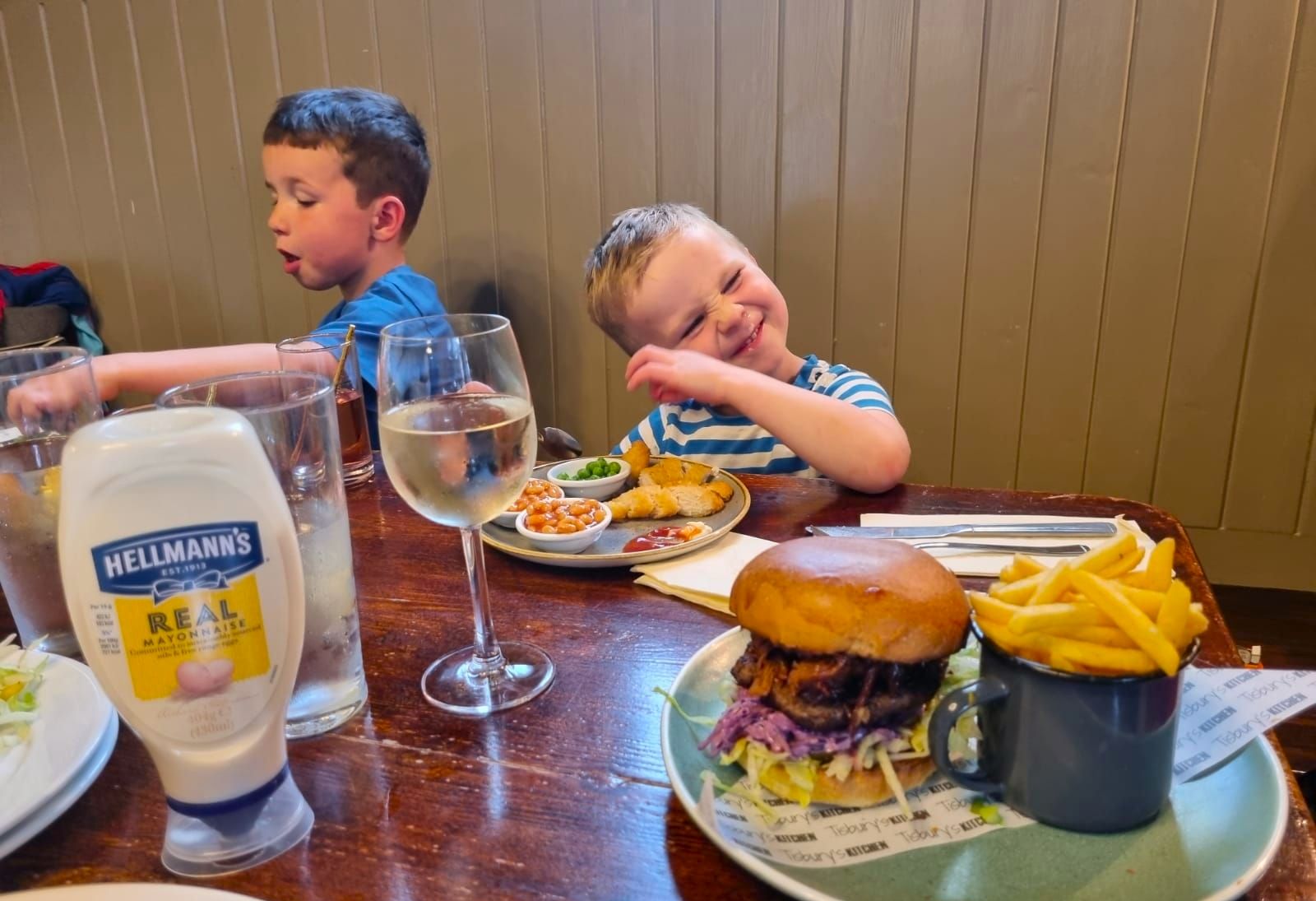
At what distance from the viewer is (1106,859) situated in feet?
1.56

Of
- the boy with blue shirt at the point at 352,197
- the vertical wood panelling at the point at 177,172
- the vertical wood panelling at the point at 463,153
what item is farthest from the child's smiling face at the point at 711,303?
the vertical wood panelling at the point at 177,172

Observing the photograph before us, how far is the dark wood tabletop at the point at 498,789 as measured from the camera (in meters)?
0.49

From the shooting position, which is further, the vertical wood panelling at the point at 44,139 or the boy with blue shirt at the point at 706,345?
the vertical wood panelling at the point at 44,139

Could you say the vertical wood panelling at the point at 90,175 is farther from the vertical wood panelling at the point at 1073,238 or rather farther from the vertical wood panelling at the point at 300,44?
the vertical wood panelling at the point at 1073,238

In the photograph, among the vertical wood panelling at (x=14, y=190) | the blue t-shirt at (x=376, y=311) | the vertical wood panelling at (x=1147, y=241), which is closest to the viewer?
the blue t-shirt at (x=376, y=311)

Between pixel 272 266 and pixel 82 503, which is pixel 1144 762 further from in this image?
pixel 272 266

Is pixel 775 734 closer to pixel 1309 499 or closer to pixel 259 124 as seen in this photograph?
pixel 1309 499

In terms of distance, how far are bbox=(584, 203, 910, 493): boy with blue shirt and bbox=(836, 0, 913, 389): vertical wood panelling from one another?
0.61m

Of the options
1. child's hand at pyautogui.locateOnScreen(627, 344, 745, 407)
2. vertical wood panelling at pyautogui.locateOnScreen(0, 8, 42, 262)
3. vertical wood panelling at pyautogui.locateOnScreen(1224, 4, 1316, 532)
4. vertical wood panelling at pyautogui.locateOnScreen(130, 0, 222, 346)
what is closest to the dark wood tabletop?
child's hand at pyautogui.locateOnScreen(627, 344, 745, 407)

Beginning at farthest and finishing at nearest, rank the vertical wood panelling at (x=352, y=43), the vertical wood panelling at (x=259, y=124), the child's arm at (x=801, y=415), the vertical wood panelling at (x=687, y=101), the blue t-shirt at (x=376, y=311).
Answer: the vertical wood panelling at (x=259, y=124) → the vertical wood panelling at (x=352, y=43) → the vertical wood panelling at (x=687, y=101) → the blue t-shirt at (x=376, y=311) → the child's arm at (x=801, y=415)

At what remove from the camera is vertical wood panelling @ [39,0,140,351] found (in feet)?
8.28

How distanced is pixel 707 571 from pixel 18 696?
57 centimetres

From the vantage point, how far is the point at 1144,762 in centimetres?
48

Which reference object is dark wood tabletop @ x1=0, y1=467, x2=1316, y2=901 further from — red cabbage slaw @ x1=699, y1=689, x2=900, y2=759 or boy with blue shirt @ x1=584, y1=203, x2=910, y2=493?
boy with blue shirt @ x1=584, y1=203, x2=910, y2=493
